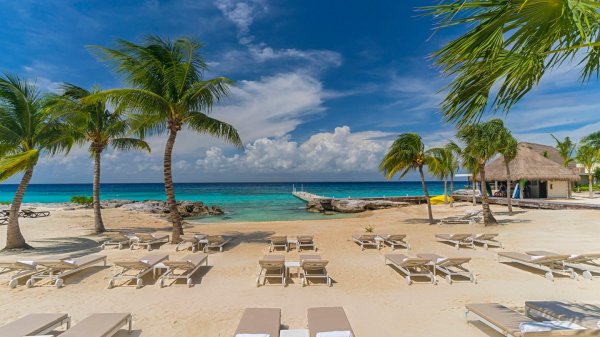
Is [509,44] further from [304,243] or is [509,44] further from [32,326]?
[304,243]

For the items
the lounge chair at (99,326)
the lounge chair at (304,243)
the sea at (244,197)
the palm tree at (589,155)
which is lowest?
the sea at (244,197)

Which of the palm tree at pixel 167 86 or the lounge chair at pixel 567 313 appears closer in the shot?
the lounge chair at pixel 567 313

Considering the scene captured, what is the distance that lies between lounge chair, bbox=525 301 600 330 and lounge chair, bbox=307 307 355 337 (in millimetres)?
3163

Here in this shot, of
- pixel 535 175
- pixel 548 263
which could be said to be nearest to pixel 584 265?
pixel 548 263

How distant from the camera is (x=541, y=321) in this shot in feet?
15.3

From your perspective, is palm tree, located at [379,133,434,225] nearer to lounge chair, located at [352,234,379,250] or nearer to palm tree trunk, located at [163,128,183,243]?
lounge chair, located at [352,234,379,250]

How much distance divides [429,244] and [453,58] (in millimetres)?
Answer: 10617

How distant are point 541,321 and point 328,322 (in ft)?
10.9

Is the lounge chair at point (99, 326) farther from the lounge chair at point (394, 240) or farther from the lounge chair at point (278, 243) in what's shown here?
the lounge chair at point (394, 240)

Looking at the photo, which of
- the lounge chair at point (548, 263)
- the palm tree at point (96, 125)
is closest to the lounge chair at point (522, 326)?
the lounge chair at point (548, 263)

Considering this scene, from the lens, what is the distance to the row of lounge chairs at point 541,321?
3.92 m

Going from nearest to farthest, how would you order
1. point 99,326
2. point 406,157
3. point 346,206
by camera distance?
point 99,326
point 406,157
point 346,206

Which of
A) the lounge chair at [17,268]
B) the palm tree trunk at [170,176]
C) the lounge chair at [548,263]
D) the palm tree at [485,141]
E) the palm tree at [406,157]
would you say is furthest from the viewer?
the palm tree at [406,157]

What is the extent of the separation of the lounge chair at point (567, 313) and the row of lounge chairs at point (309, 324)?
3.16m
